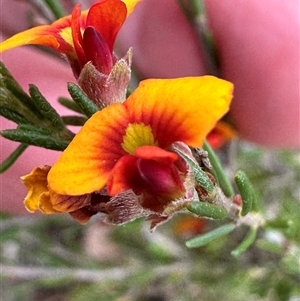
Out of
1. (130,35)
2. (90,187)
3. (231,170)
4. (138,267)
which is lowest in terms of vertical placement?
(138,267)

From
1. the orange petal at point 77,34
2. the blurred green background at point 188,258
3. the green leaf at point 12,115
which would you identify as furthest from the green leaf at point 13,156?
the blurred green background at point 188,258

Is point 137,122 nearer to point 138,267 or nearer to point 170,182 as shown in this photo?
point 170,182

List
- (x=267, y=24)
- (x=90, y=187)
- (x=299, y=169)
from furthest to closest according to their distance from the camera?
(x=299, y=169)
(x=267, y=24)
(x=90, y=187)

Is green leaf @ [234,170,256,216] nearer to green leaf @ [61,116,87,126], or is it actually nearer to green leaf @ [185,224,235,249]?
green leaf @ [185,224,235,249]

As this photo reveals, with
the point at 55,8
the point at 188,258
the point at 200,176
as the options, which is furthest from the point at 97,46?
the point at 188,258

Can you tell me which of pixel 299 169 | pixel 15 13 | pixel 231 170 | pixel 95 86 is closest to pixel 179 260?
pixel 231 170

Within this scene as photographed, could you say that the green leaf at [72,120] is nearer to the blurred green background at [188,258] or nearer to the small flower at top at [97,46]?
the small flower at top at [97,46]

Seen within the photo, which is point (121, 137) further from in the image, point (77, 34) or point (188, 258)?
point (188, 258)
